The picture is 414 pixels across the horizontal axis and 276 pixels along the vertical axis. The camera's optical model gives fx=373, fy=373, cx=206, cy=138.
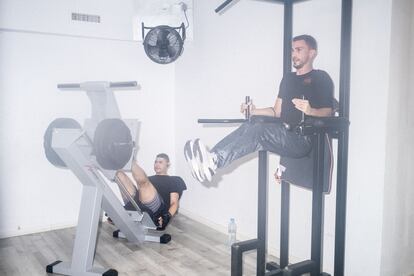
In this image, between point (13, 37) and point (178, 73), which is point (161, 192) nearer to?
point (178, 73)

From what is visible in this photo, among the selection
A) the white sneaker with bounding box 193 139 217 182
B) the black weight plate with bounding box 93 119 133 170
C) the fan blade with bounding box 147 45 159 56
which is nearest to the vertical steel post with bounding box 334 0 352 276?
the white sneaker with bounding box 193 139 217 182

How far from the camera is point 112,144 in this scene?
2605 mm

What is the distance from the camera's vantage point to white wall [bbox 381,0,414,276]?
2.22 meters

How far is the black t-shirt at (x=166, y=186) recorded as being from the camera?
3.70m

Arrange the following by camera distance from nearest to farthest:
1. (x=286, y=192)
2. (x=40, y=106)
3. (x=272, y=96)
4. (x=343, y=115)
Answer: (x=343, y=115)
(x=286, y=192)
(x=272, y=96)
(x=40, y=106)

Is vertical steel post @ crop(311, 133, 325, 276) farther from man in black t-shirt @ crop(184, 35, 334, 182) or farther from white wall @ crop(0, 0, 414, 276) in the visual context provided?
white wall @ crop(0, 0, 414, 276)

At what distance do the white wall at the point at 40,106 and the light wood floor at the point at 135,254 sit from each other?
24cm

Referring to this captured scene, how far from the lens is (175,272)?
107 inches

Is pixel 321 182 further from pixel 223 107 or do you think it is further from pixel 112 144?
pixel 223 107

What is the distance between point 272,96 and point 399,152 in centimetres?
105

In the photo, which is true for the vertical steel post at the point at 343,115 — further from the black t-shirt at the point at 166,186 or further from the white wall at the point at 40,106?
the white wall at the point at 40,106

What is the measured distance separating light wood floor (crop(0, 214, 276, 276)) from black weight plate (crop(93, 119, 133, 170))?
2.59 feet

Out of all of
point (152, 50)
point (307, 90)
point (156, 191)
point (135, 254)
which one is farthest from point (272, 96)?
point (135, 254)

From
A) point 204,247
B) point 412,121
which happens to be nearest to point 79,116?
point 204,247
